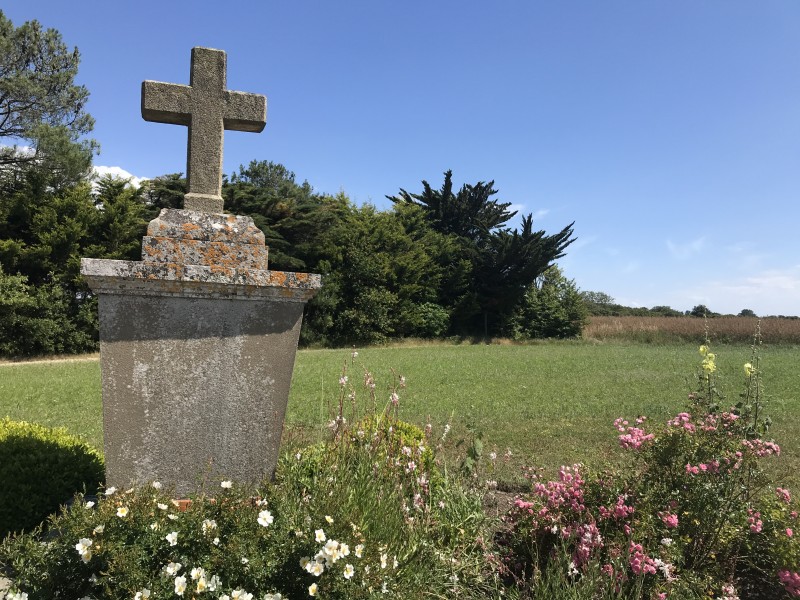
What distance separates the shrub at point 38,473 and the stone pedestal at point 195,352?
41.7 inches

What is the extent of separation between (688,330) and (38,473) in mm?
30624

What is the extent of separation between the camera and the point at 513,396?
11164 mm

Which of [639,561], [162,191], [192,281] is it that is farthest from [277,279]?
[162,191]

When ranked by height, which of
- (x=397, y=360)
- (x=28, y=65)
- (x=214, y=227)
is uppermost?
(x=28, y=65)

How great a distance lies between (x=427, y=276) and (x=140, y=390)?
2630 centimetres

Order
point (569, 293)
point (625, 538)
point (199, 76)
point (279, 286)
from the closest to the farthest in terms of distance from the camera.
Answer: point (625, 538), point (279, 286), point (199, 76), point (569, 293)

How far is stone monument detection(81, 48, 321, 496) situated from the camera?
2812 mm

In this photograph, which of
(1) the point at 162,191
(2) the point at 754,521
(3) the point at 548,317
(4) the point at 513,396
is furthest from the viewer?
(3) the point at 548,317

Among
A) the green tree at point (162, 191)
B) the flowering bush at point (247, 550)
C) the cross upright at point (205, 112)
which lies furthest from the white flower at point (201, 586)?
the green tree at point (162, 191)

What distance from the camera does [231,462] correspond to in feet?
10.0

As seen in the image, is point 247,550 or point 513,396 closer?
point 247,550

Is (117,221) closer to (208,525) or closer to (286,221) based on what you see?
(286,221)

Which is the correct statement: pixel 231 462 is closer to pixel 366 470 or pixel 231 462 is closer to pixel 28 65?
pixel 366 470

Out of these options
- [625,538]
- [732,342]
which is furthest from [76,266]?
[732,342]
